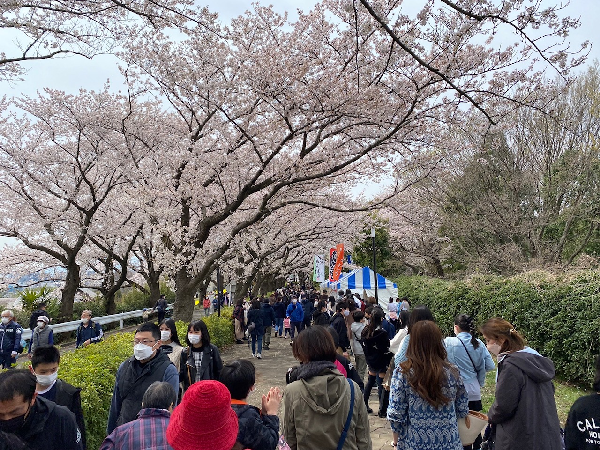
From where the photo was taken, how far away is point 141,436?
2029mm

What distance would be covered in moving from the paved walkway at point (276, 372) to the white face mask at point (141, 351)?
1.18 m

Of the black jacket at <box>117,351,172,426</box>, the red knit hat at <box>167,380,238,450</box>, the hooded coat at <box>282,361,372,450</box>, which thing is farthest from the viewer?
the black jacket at <box>117,351,172,426</box>

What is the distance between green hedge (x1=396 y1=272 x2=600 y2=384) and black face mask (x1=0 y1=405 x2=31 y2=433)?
301 inches

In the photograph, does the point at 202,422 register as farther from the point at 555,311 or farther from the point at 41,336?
the point at 555,311

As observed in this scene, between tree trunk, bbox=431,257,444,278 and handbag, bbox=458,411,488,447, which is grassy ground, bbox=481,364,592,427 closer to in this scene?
handbag, bbox=458,411,488,447

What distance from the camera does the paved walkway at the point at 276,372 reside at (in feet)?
17.0

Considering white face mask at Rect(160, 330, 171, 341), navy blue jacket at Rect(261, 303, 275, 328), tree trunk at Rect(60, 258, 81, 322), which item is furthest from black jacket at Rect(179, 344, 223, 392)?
tree trunk at Rect(60, 258, 81, 322)

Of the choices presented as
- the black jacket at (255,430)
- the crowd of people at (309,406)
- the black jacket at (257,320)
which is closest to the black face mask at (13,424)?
the crowd of people at (309,406)

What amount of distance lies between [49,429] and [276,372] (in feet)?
24.2

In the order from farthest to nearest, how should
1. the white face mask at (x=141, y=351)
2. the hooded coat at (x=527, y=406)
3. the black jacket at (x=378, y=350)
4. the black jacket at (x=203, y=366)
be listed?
1. the black jacket at (x=378, y=350)
2. the black jacket at (x=203, y=366)
3. the white face mask at (x=141, y=351)
4. the hooded coat at (x=527, y=406)

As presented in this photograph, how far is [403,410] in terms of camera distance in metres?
2.60

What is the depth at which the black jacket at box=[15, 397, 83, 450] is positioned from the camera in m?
2.15

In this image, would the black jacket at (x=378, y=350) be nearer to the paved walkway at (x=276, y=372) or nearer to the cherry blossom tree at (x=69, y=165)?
the paved walkway at (x=276, y=372)

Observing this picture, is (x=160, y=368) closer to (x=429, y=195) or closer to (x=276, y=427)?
(x=276, y=427)
